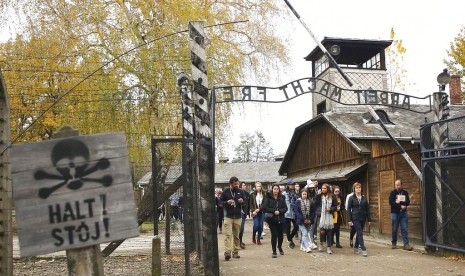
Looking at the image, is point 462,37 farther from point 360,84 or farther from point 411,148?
point 411,148

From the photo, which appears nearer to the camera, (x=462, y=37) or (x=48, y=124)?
(x=48, y=124)

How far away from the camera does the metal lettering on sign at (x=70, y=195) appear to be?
335 cm

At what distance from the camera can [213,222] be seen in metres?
9.55

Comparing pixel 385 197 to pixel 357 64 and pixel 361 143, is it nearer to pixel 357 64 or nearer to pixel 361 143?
pixel 361 143

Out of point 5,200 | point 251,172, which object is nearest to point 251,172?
point 251,172

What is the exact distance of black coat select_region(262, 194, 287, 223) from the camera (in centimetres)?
1341

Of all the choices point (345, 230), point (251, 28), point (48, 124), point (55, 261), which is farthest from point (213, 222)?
point (48, 124)

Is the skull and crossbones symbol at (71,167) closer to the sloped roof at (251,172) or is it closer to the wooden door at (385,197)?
the wooden door at (385,197)

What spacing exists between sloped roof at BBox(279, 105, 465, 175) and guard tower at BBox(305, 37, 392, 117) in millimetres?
1375

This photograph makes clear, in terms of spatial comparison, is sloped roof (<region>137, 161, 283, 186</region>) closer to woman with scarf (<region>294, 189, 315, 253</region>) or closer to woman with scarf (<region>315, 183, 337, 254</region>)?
woman with scarf (<region>294, 189, 315, 253</region>)

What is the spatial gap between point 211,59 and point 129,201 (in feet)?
51.5

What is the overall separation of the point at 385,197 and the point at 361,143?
3.04 m

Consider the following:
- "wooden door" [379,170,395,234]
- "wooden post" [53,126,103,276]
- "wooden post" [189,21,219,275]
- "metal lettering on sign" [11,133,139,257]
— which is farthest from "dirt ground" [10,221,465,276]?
"metal lettering on sign" [11,133,139,257]

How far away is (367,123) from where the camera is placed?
78.7 feet
